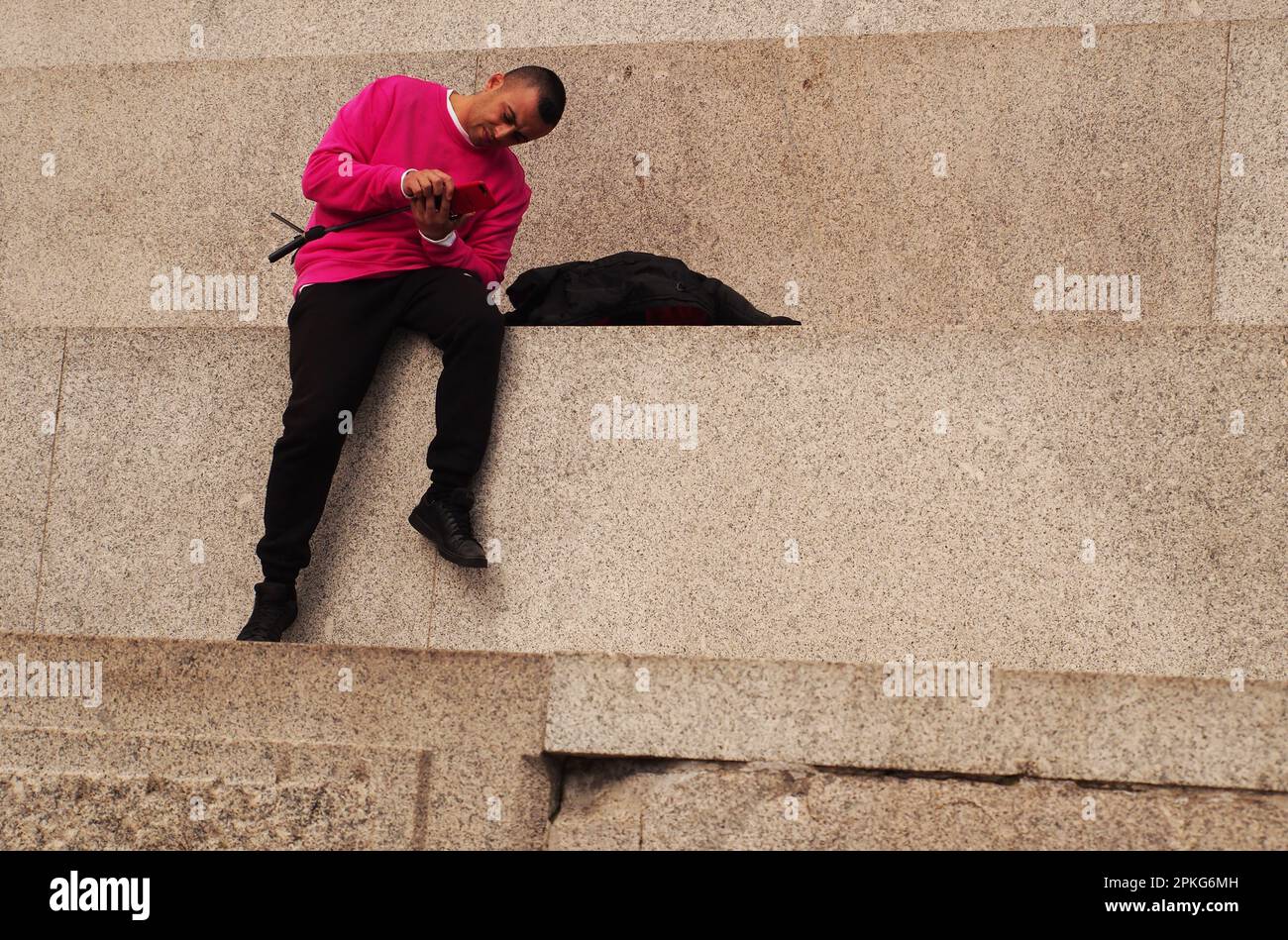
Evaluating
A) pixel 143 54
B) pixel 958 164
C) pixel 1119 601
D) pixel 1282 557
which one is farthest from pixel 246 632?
pixel 143 54

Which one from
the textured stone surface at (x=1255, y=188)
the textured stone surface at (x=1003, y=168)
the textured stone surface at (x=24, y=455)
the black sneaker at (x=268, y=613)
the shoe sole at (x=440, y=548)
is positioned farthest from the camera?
the textured stone surface at (x=1003, y=168)

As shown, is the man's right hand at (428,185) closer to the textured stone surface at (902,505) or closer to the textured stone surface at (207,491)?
the textured stone surface at (207,491)

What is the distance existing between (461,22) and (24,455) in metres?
3.18

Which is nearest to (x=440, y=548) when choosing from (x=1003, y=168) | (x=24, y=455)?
(x=24, y=455)

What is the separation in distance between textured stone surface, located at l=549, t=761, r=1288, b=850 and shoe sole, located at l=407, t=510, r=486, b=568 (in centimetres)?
77

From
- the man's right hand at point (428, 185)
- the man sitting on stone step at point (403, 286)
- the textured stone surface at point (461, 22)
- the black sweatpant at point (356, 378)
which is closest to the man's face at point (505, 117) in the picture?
the man sitting on stone step at point (403, 286)

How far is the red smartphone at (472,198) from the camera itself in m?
4.07

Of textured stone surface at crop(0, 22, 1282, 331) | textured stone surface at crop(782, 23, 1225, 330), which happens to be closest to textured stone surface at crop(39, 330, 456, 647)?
textured stone surface at crop(0, 22, 1282, 331)

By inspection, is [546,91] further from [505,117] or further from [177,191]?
[177,191]

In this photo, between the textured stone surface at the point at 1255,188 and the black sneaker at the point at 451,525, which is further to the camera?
the textured stone surface at the point at 1255,188

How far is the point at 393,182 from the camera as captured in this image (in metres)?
4.12

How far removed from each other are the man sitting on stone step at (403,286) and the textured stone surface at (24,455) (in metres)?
0.89

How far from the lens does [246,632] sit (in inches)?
158

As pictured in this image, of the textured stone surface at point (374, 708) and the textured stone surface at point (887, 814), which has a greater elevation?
the textured stone surface at point (374, 708)
